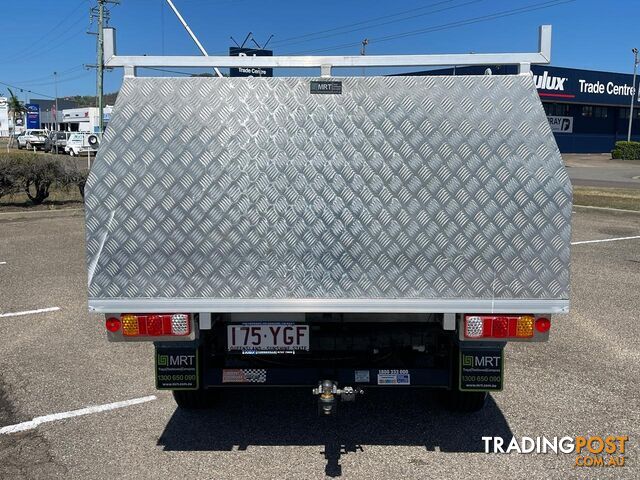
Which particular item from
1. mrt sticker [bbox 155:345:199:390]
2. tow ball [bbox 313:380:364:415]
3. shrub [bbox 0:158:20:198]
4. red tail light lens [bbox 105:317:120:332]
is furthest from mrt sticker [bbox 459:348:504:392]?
shrub [bbox 0:158:20:198]

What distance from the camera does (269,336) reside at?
3.78 meters

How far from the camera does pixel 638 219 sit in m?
15.8

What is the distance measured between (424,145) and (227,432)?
7.98ft

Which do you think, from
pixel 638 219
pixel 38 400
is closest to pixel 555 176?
pixel 38 400

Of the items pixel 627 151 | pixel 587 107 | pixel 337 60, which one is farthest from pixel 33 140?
pixel 337 60

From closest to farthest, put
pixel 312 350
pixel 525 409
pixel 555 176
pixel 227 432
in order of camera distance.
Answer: pixel 555 176, pixel 312 350, pixel 227 432, pixel 525 409

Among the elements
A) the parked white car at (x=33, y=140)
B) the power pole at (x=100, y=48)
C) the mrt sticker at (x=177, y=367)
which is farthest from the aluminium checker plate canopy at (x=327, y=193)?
the parked white car at (x=33, y=140)

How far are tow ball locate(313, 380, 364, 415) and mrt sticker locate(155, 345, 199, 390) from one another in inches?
31.5

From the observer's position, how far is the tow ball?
3.70 meters

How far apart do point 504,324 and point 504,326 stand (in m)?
Answer: 0.01

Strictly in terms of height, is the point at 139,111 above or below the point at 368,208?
above

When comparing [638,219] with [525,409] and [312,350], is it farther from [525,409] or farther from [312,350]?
[312,350]

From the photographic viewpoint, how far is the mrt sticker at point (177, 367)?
12.6 ft

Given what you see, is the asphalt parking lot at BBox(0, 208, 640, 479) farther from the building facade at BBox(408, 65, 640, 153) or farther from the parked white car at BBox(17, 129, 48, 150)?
the parked white car at BBox(17, 129, 48, 150)
